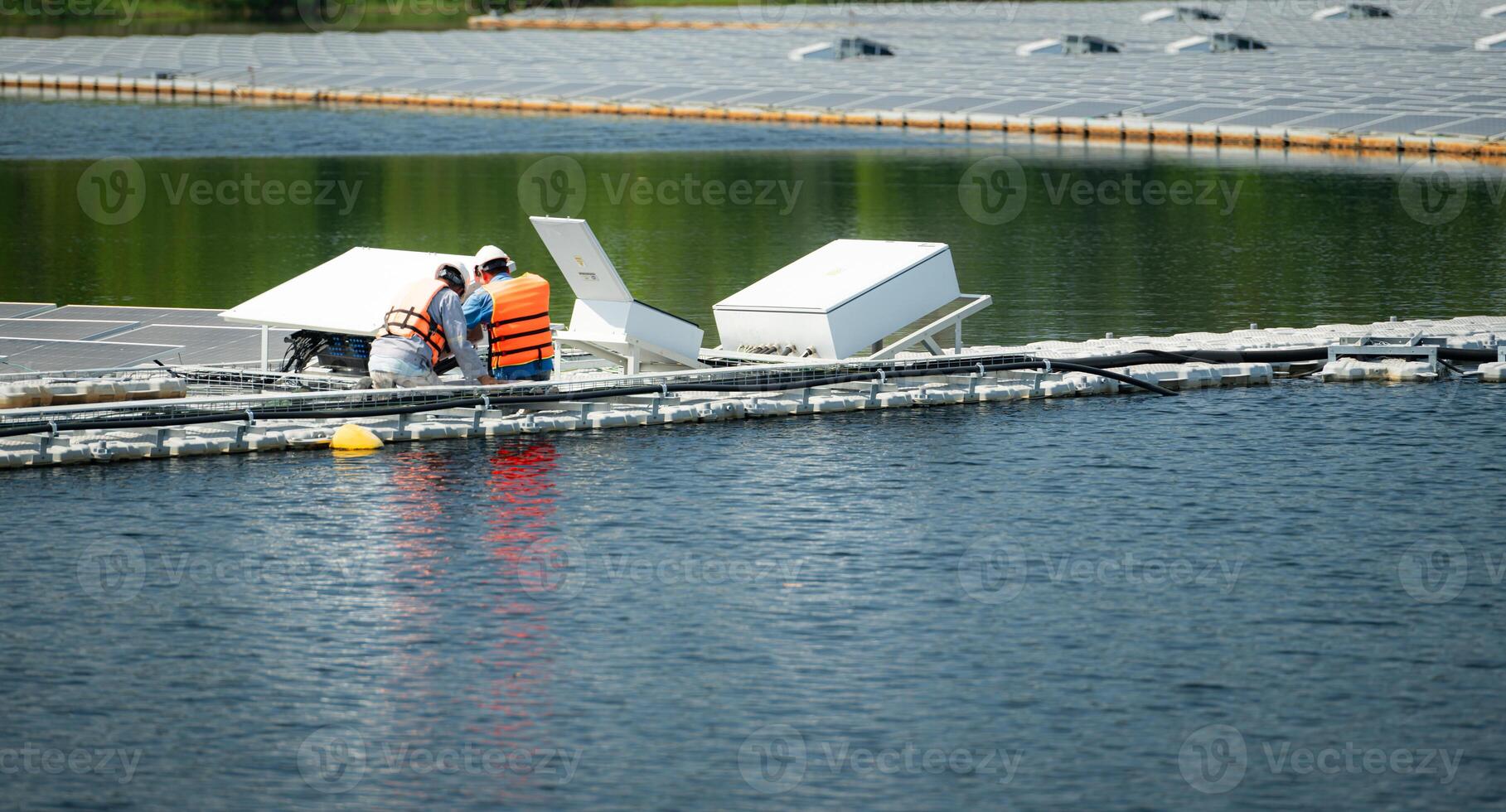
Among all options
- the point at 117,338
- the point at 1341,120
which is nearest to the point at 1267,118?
the point at 1341,120

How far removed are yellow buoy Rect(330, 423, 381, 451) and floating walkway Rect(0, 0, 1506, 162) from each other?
1997 inches

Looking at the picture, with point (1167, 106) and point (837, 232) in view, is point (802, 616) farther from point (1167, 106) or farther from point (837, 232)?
point (1167, 106)

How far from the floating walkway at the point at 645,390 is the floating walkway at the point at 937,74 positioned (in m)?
40.4

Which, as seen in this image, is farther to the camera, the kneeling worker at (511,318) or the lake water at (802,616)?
the kneeling worker at (511,318)

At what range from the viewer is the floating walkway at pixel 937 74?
2933 inches

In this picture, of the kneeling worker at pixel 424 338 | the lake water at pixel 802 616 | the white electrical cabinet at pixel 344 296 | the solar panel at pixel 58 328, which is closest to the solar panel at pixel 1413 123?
the lake water at pixel 802 616

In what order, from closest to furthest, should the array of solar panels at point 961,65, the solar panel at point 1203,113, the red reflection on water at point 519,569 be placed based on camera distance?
the red reflection on water at point 519,569 → the solar panel at point 1203,113 → the array of solar panels at point 961,65

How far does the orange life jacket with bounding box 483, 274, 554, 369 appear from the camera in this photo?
23.0 m

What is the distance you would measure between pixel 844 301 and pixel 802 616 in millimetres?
9547

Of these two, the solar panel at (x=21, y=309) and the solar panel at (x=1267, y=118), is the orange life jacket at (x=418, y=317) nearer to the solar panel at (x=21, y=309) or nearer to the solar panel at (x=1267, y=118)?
the solar panel at (x=21, y=309)

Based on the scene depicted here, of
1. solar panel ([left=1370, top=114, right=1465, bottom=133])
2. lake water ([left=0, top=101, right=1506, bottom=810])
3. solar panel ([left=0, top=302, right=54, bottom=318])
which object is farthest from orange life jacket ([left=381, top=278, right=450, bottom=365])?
solar panel ([left=1370, top=114, right=1465, bottom=133])

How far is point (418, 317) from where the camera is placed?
23078 mm

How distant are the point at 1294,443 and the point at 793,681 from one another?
412 inches

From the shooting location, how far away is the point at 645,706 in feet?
46.8
